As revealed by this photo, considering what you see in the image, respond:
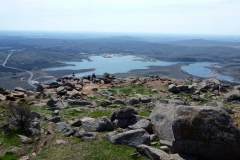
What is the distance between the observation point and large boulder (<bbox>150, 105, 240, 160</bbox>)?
9.99m

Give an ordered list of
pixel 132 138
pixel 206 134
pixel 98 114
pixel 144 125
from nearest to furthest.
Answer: pixel 206 134 < pixel 132 138 < pixel 144 125 < pixel 98 114

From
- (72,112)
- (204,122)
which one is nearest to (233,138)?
(204,122)

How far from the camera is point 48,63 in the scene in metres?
189

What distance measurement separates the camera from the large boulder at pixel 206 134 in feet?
32.8

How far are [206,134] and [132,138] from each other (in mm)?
3981

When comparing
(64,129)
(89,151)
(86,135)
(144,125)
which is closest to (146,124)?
(144,125)

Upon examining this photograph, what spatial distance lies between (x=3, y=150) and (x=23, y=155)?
4.67ft

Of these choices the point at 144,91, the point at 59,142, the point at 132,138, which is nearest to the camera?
the point at 132,138

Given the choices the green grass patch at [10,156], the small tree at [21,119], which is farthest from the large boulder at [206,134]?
the small tree at [21,119]

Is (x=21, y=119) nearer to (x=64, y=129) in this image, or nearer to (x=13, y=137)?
(x=13, y=137)

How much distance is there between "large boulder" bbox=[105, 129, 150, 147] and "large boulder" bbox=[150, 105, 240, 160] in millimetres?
1999

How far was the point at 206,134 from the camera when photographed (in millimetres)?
10266

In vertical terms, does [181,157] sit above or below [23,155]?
above

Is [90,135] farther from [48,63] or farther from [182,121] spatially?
[48,63]
